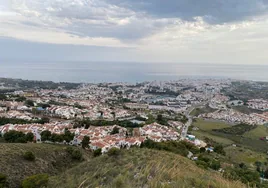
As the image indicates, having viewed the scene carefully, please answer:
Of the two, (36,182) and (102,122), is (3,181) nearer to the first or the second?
(36,182)

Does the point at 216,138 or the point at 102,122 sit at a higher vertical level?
the point at 102,122

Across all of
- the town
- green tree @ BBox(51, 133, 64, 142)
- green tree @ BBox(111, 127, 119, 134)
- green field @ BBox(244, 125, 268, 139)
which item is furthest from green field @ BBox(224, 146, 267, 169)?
green tree @ BBox(51, 133, 64, 142)

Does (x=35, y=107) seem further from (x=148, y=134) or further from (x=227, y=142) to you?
(x=227, y=142)

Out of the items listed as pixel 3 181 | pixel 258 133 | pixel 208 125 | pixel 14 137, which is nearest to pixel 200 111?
pixel 208 125

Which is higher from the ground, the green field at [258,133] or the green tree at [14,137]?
the green tree at [14,137]

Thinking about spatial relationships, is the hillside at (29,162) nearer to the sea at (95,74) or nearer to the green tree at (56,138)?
the green tree at (56,138)

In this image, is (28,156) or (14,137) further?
(14,137)

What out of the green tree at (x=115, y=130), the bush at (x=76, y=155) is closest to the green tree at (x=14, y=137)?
the bush at (x=76, y=155)

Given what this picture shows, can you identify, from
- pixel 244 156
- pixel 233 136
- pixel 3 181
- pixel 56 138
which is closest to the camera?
pixel 3 181

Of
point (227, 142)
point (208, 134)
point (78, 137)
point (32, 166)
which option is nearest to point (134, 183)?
point (32, 166)

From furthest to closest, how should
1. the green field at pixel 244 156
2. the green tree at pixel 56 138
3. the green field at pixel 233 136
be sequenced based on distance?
the green field at pixel 233 136
the green field at pixel 244 156
the green tree at pixel 56 138
